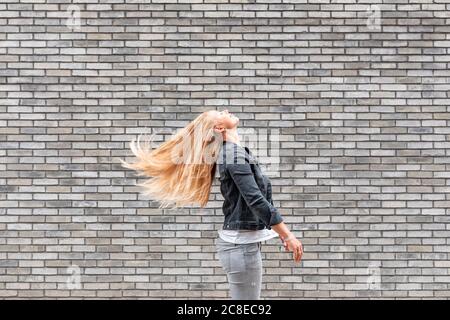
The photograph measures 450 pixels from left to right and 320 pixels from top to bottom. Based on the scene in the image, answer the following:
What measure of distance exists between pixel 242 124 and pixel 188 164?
Result: 7.12 feet

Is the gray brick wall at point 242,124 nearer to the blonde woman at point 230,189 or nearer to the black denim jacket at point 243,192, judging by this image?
the blonde woman at point 230,189

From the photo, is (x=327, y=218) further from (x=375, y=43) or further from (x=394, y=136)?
(x=375, y=43)

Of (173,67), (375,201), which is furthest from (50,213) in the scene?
(375,201)

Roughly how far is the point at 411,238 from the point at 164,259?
218 centimetres

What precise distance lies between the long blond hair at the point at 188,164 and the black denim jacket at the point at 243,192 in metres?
0.14

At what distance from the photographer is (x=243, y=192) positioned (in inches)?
177

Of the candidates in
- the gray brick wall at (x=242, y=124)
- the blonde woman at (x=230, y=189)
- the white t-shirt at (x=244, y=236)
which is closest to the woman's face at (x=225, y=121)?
the blonde woman at (x=230, y=189)

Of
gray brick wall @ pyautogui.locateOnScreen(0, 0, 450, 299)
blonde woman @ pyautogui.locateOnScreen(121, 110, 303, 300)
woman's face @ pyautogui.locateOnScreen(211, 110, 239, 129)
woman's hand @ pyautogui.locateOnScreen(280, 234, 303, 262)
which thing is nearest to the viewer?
woman's hand @ pyautogui.locateOnScreen(280, 234, 303, 262)

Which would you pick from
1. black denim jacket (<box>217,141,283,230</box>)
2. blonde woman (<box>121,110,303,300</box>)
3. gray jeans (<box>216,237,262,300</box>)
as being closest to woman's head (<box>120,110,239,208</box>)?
Answer: blonde woman (<box>121,110,303,300</box>)

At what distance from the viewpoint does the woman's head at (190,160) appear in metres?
4.76

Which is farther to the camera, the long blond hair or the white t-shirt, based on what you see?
the long blond hair

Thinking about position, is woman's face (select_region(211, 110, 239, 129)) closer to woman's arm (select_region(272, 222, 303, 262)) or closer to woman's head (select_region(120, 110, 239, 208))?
woman's head (select_region(120, 110, 239, 208))

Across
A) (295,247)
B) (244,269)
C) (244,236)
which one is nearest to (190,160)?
(244,236)

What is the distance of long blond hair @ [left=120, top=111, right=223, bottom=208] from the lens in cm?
477
